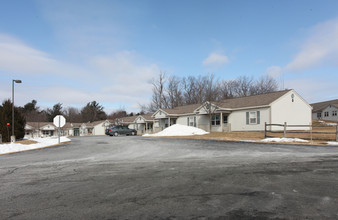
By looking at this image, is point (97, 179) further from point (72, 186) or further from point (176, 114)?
point (176, 114)

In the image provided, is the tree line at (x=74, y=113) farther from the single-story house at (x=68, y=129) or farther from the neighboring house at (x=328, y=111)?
the neighboring house at (x=328, y=111)

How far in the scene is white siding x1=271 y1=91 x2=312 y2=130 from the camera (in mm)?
27906

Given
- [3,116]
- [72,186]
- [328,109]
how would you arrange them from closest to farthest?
[72,186], [3,116], [328,109]

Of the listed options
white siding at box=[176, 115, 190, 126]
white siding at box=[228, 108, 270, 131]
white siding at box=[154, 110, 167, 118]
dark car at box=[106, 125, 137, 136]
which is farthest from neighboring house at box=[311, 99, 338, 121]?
dark car at box=[106, 125, 137, 136]

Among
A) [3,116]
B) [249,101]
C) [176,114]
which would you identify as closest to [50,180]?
[3,116]

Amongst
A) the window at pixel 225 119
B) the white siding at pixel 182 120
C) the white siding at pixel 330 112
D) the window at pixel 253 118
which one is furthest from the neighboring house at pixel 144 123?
the white siding at pixel 330 112

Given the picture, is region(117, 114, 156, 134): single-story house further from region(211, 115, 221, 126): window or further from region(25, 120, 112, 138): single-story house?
region(211, 115, 221, 126): window

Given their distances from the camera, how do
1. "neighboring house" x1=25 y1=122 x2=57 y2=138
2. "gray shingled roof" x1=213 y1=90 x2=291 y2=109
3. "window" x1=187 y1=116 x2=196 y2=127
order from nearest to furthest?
1. "gray shingled roof" x1=213 y1=90 x2=291 y2=109
2. "window" x1=187 y1=116 x2=196 y2=127
3. "neighboring house" x1=25 y1=122 x2=57 y2=138

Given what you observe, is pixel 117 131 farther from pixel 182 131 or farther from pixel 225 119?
pixel 225 119

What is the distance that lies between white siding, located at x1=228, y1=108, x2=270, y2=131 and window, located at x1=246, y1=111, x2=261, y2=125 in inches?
11.1

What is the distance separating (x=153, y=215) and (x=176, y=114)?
36.7 meters

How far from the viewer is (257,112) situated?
28.8 m

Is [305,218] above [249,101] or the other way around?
the other way around

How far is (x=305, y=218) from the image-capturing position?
3633 millimetres
